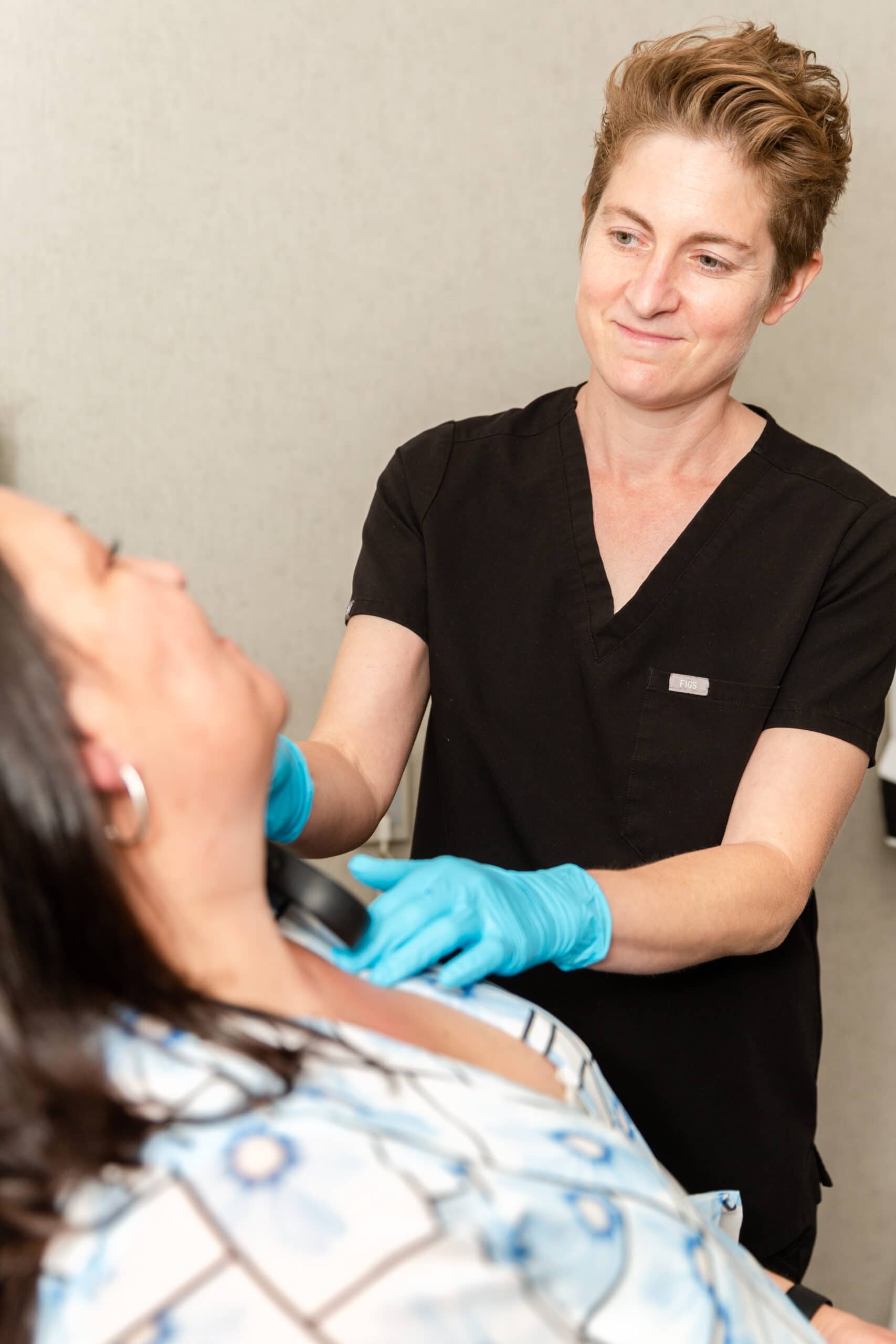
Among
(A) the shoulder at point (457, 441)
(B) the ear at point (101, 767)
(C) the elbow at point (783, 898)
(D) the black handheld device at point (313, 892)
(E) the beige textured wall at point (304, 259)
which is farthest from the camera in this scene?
(E) the beige textured wall at point (304, 259)

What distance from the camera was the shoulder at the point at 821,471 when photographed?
1.32 m

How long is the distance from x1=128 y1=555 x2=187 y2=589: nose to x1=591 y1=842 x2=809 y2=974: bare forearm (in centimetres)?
46

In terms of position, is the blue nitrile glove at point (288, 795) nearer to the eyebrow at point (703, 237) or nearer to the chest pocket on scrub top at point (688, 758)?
the chest pocket on scrub top at point (688, 758)

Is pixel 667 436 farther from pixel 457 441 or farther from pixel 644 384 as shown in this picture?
pixel 457 441

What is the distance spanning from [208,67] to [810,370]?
1.07 m

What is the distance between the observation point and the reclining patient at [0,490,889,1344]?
0.61 m

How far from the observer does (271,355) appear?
1.89 meters

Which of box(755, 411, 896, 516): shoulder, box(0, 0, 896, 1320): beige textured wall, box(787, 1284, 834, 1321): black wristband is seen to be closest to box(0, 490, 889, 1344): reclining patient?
box(787, 1284, 834, 1321): black wristband

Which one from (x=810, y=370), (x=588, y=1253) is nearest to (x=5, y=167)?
(x=810, y=370)

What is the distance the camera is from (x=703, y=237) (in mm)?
1239

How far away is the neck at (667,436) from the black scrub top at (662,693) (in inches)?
1.3

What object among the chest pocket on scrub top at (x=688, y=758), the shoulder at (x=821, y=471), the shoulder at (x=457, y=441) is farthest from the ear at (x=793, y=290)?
the chest pocket on scrub top at (x=688, y=758)

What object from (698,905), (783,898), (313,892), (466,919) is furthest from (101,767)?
(783,898)

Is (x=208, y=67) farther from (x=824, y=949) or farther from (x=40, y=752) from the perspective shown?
(x=824, y=949)
